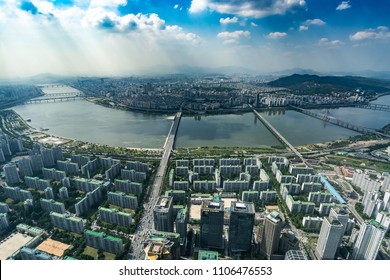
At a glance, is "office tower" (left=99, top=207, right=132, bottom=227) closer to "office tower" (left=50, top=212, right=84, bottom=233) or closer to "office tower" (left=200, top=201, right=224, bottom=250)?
"office tower" (left=50, top=212, right=84, bottom=233)

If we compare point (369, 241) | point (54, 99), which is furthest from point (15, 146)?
point (54, 99)

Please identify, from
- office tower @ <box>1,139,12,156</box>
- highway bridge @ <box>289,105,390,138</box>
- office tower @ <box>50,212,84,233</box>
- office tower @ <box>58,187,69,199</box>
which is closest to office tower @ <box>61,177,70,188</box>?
office tower @ <box>58,187,69,199</box>

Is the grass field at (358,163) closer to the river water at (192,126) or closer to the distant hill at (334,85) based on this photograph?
the river water at (192,126)

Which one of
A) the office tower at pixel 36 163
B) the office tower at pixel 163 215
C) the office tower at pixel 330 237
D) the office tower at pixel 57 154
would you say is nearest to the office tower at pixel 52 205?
the office tower at pixel 36 163

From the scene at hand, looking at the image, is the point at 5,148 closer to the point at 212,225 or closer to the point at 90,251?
the point at 90,251

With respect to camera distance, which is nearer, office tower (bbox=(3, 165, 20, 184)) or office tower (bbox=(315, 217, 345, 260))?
office tower (bbox=(315, 217, 345, 260))

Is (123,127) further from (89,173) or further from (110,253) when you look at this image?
(110,253)

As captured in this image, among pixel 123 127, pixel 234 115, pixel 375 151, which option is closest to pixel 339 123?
pixel 375 151
